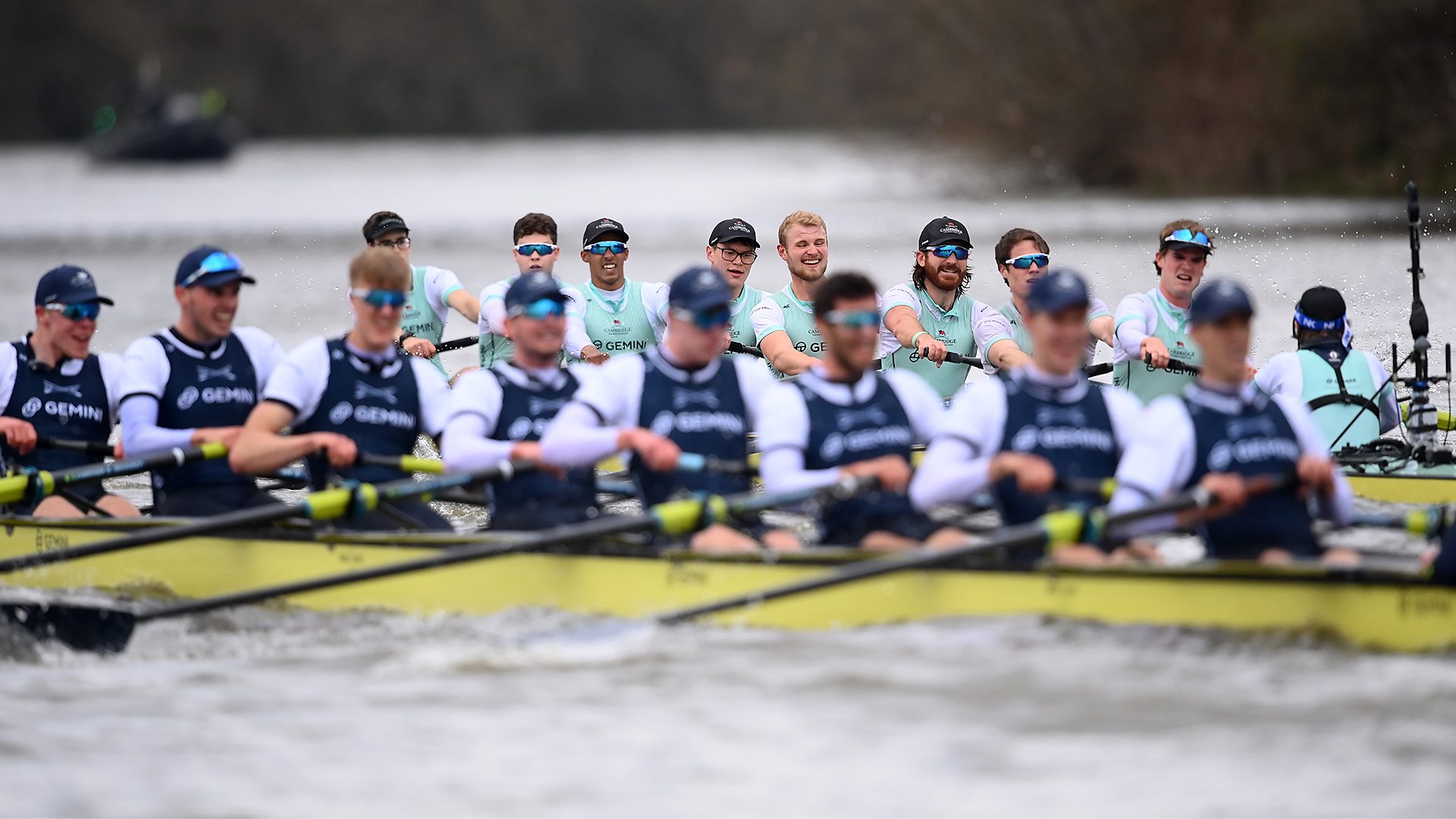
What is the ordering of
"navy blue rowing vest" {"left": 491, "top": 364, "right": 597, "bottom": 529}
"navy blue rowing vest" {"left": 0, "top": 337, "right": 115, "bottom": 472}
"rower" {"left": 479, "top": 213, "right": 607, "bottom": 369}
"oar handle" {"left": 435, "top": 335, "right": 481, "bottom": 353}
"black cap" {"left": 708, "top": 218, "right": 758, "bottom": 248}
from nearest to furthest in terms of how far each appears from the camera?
1. "navy blue rowing vest" {"left": 491, "top": 364, "right": 597, "bottom": 529}
2. "navy blue rowing vest" {"left": 0, "top": 337, "right": 115, "bottom": 472}
3. "black cap" {"left": 708, "top": 218, "right": 758, "bottom": 248}
4. "rower" {"left": 479, "top": 213, "right": 607, "bottom": 369}
5. "oar handle" {"left": 435, "top": 335, "right": 481, "bottom": 353}

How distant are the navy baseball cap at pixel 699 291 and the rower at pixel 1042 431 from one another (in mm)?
1091

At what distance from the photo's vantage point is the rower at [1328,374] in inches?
416

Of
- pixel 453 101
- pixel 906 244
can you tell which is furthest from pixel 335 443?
pixel 453 101

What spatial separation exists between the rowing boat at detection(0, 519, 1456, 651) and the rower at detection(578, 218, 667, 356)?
369 cm

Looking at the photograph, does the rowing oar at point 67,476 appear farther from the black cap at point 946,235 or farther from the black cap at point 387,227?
the black cap at point 946,235

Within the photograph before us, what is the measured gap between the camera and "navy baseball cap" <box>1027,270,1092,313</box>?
7527mm

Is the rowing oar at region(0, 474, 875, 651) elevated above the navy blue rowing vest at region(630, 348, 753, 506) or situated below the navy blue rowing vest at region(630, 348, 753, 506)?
below

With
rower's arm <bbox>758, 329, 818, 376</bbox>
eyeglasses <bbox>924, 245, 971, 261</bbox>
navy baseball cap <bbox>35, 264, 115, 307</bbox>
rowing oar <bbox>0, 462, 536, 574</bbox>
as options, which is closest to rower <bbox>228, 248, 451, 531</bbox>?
rowing oar <bbox>0, 462, 536, 574</bbox>

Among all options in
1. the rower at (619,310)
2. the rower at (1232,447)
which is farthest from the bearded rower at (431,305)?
the rower at (1232,447)

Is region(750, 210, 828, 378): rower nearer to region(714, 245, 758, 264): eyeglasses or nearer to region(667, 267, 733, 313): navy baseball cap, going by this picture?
region(714, 245, 758, 264): eyeglasses

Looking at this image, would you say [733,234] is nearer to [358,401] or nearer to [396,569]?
[358,401]

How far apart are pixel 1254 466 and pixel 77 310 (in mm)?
5760

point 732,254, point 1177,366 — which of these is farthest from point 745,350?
point 1177,366

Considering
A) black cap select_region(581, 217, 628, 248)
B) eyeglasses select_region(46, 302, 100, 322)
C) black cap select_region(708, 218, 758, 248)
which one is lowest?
eyeglasses select_region(46, 302, 100, 322)
